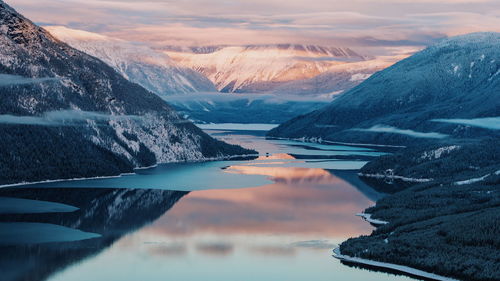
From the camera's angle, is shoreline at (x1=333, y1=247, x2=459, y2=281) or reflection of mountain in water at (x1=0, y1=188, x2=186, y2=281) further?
reflection of mountain in water at (x1=0, y1=188, x2=186, y2=281)

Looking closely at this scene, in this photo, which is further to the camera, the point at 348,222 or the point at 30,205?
the point at 30,205

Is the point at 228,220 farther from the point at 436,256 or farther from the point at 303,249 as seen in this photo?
the point at 436,256

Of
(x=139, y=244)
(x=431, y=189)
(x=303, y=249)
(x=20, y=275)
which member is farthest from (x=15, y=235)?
(x=431, y=189)

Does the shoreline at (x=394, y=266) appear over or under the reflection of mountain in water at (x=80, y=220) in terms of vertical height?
under

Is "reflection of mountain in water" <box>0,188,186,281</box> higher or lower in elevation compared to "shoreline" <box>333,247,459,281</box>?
higher

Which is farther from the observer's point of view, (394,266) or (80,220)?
(80,220)

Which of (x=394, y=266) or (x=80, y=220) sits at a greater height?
(x=80, y=220)

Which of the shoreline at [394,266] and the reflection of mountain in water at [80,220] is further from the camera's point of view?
the reflection of mountain in water at [80,220]

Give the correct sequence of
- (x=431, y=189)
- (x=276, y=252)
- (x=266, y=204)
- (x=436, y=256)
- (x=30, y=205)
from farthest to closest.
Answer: (x=431, y=189)
(x=266, y=204)
(x=30, y=205)
(x=276, y=252)
(x=436, y=256)
